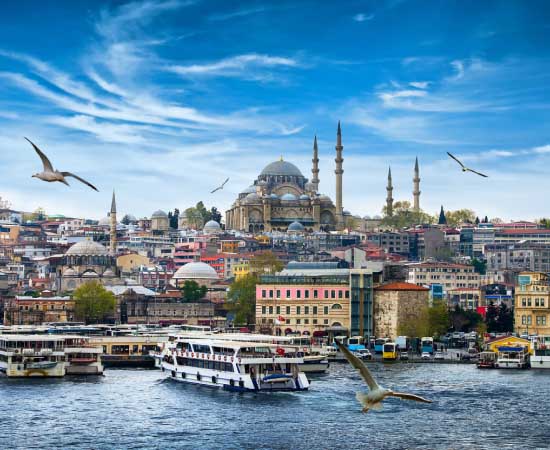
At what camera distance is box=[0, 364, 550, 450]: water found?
1420 inches

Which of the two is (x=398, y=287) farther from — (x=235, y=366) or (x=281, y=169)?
(x=281, y=169)

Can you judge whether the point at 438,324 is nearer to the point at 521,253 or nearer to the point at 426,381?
the point at 426,381

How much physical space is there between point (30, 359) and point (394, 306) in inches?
1025

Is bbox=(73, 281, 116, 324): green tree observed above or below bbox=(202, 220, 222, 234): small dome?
below

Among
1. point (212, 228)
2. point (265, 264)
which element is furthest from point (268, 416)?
point (212, 228)

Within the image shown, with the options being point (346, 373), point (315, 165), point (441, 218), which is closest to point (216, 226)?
point (315, 165)

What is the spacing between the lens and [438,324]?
2945 inches

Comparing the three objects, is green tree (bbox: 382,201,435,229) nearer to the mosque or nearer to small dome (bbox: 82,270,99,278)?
the mosque

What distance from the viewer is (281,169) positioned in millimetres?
169125

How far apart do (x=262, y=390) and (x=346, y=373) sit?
1023 cm

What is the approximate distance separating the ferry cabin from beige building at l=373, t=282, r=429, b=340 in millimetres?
23947

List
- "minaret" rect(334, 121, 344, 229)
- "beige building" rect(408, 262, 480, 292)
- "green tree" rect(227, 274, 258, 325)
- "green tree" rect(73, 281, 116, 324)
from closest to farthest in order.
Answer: "green tree" rect(227, 274, 258, 325)
"green tree" rect(73, 281, 116, 324)
"beige building" rect(408, 262, 480, 292)
"minaret" rect(334, 121, 344, 229)

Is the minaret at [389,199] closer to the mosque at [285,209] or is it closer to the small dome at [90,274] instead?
the mosque at [285,209]

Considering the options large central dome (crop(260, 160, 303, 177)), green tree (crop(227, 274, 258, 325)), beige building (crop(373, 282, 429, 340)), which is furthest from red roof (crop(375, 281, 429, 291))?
large central dome (crop(260, 160, 303, 177))
